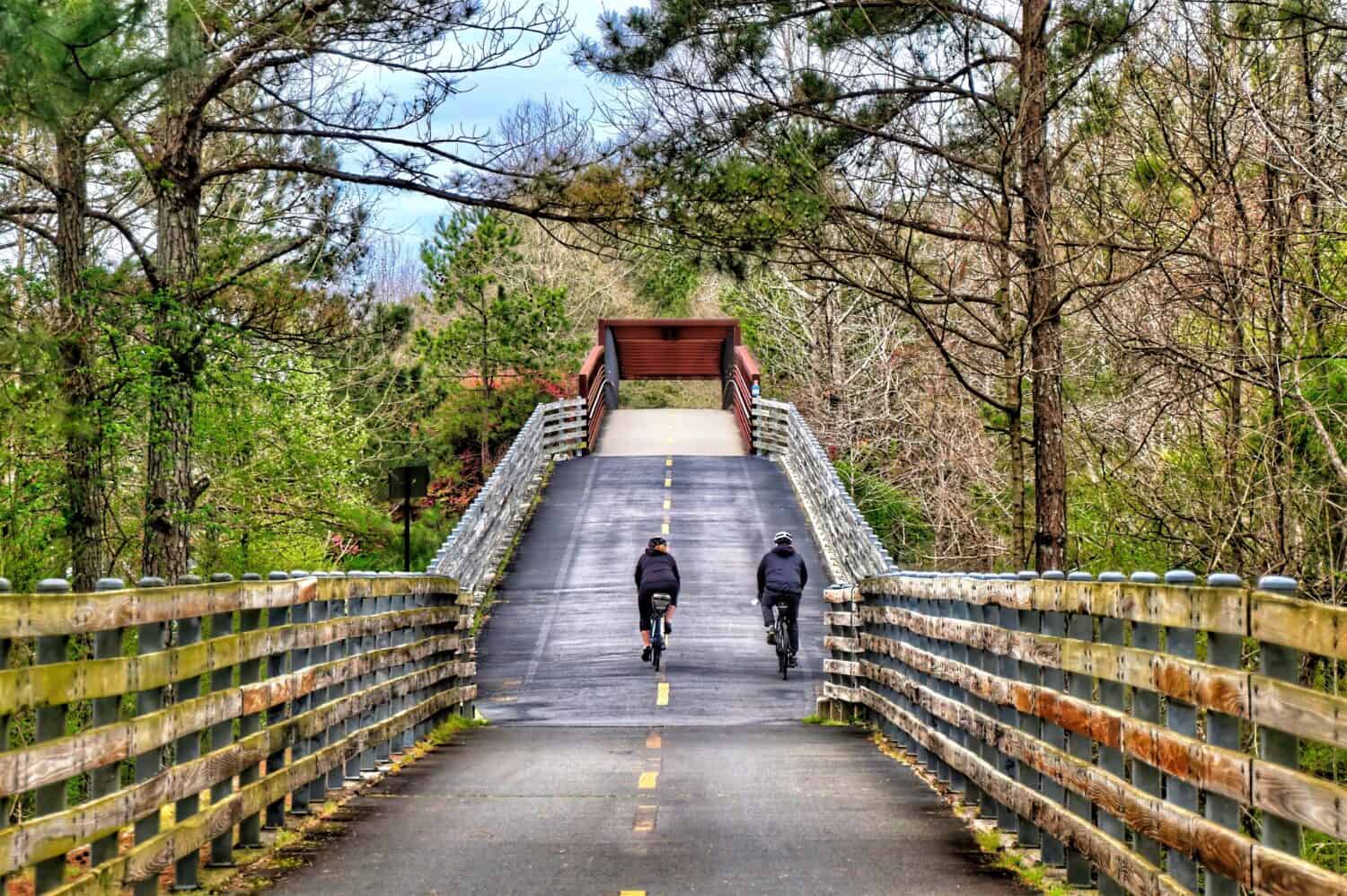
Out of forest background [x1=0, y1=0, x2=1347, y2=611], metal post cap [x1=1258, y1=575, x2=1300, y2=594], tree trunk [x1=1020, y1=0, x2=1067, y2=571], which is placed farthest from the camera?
tree trunk [x1=1020, y1=0, x2=1067, y2=571]

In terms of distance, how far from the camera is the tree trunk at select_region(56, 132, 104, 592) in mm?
14930

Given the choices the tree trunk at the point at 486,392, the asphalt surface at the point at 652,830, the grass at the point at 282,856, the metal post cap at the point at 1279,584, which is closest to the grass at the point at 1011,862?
the asphalt surface at the point at 652,830

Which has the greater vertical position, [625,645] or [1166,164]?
[1166,164]

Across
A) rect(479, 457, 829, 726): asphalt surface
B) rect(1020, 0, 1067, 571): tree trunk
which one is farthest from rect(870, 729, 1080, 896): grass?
rect(479, 457, 829, 726): asphalt surface

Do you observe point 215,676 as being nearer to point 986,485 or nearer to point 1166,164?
point 1166,164

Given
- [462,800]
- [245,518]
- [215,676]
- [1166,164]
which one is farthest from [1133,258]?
[245,518]

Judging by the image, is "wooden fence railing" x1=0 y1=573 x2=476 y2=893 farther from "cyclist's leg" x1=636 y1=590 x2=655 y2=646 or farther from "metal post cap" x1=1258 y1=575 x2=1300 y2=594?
"cyclist's leg" x1=636 y1=590 x2=655 y2=646

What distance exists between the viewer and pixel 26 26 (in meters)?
10.5

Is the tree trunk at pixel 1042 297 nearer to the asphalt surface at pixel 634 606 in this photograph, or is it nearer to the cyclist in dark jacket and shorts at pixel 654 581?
the asphalt surface at pixel 634 606

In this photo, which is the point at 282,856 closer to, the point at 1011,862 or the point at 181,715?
the point at 181,715

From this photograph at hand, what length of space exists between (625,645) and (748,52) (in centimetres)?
793

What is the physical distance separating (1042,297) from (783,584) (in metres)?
4.69

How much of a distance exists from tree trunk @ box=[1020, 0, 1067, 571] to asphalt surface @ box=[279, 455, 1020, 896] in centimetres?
328

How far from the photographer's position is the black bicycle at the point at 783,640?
62.2ft
